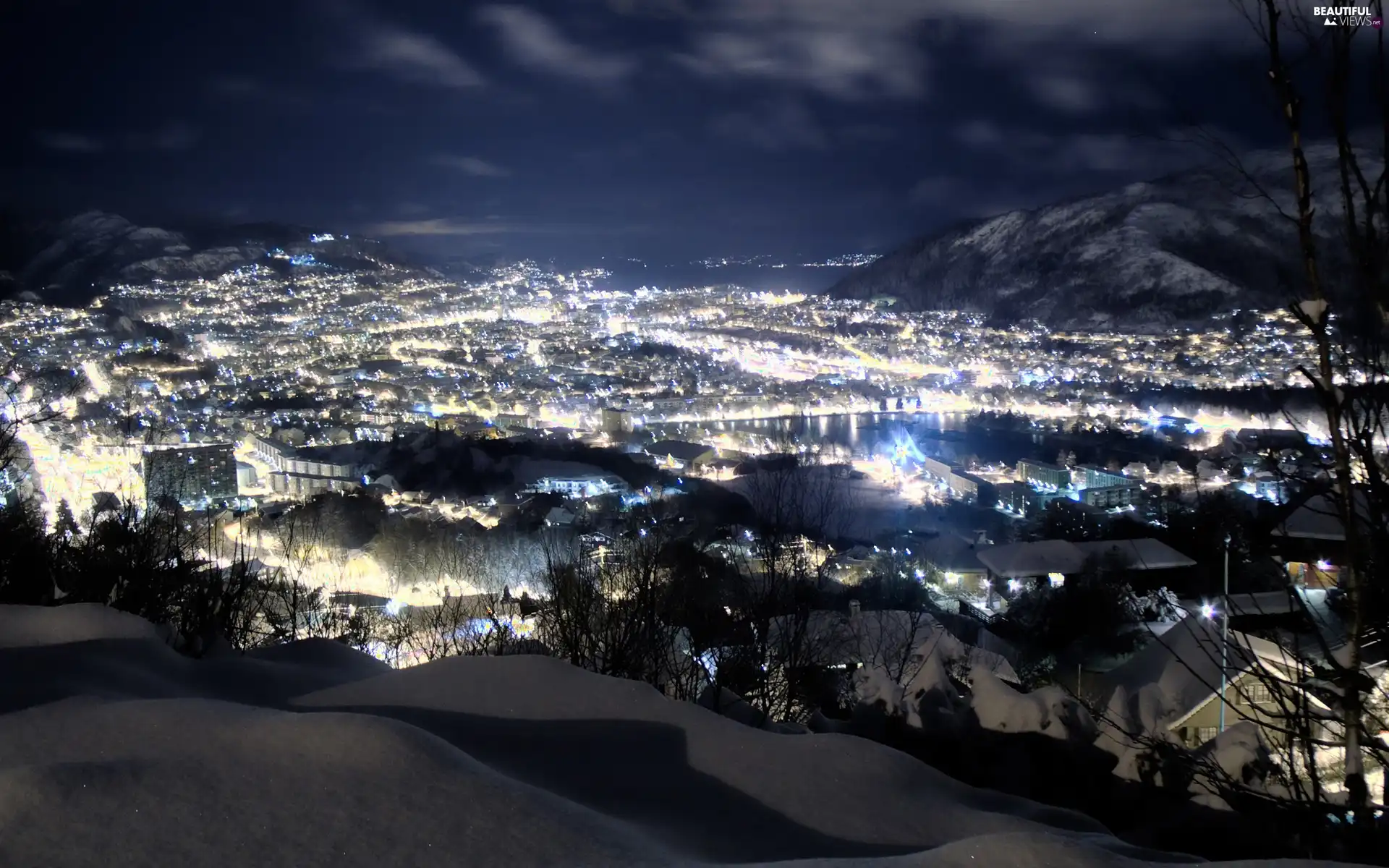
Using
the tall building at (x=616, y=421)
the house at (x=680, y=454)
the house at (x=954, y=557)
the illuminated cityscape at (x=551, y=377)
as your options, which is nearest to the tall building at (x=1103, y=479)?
the illuminated cityscape at (x=551, y=377)

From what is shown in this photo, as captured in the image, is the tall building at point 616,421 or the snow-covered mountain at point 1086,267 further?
the snow-covered mountain at point 1086,267

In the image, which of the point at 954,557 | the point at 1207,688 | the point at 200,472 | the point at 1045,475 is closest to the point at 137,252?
the point at 200,472

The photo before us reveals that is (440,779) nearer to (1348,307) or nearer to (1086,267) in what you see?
(1348,307)

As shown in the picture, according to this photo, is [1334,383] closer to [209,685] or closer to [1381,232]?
[1381,232]

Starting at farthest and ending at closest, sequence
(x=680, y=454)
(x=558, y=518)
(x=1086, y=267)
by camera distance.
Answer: (x=1086, y=267)
(x=680, y=454)
(x=558, y=518)

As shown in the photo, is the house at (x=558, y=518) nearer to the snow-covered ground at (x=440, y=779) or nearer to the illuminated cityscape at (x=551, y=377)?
the illuminated cityscape at (x=551, y=377)

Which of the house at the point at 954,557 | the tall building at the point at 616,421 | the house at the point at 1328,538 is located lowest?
the house at the point at 954,557

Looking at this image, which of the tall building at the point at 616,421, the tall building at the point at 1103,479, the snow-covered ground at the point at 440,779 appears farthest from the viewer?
the tall building at the point at 616,421
